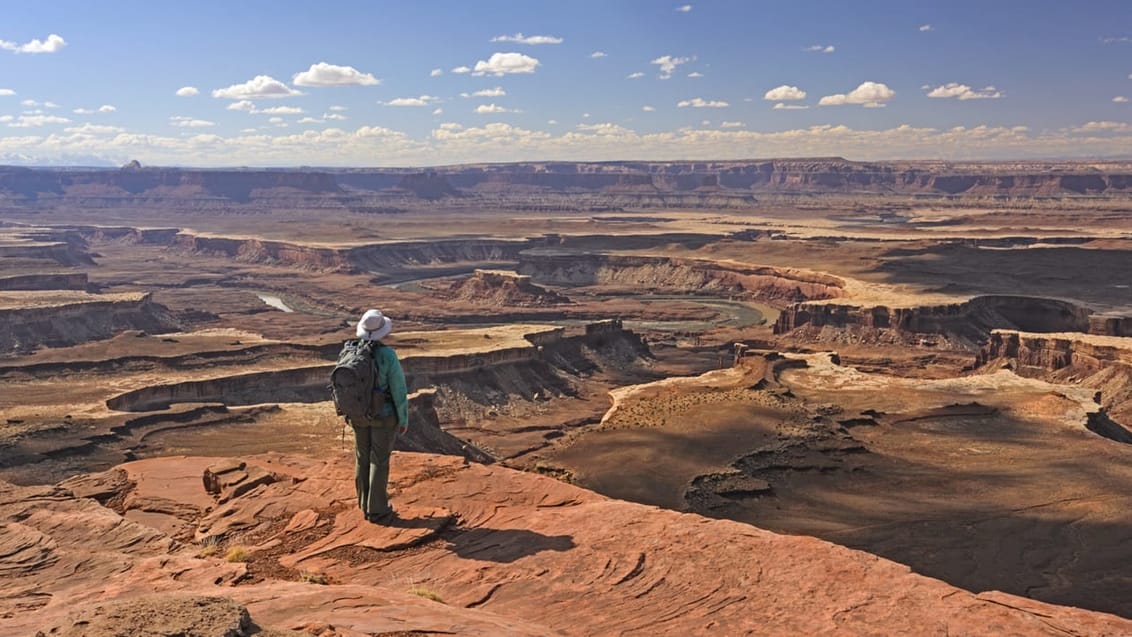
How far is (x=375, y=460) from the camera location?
1347 cm

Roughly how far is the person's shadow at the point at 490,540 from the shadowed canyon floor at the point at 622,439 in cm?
7

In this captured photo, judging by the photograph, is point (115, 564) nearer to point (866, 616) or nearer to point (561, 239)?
point (866, 616)

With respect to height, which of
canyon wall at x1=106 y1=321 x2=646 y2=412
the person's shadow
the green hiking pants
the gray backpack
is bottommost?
canyon wall at x1=106 y1=321 x2=646 y2=412

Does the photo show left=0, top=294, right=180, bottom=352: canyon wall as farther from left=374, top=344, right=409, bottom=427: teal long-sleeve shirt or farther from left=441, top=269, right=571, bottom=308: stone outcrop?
left=374, top=344, right=409, bottom=427: teal long-sleeve shirt

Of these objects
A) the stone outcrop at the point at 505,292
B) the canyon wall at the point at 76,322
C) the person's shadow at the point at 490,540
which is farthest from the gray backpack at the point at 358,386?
the stone outcrop at the point at 505,292

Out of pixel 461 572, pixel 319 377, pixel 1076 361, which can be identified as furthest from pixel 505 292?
pixel 461 572

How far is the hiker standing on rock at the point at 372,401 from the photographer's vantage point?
1318 cm

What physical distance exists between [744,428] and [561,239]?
140821 mm

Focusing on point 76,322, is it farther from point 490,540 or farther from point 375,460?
point 490,540

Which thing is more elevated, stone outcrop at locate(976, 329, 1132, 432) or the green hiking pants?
the green hiking pants

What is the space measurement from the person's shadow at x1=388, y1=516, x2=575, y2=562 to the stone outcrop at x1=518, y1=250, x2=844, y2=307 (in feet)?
372

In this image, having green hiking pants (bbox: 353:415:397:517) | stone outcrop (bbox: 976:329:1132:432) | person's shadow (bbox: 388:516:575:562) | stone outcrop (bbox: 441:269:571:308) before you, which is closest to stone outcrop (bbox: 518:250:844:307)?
stone outcrop (bbox: 441:269:571:308)

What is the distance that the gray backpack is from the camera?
13.1 m

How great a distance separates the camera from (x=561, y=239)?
190875mm
